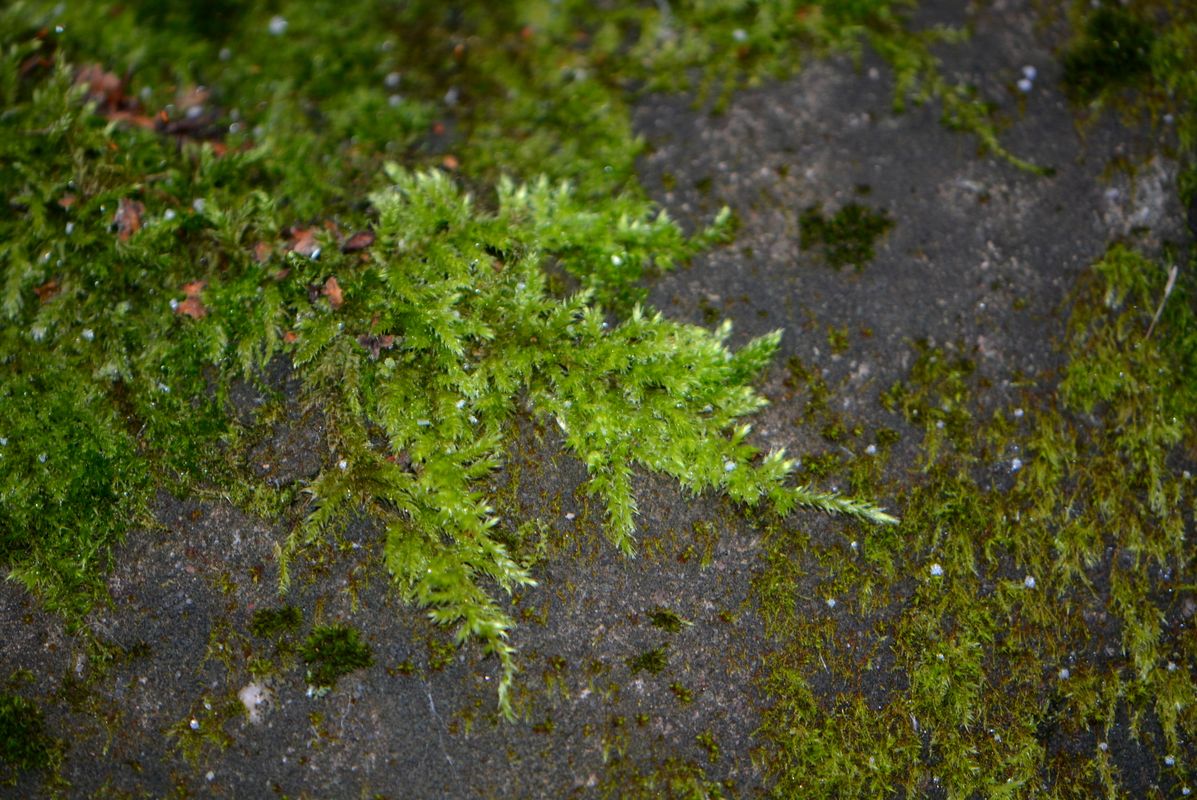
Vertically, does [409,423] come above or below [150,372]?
below

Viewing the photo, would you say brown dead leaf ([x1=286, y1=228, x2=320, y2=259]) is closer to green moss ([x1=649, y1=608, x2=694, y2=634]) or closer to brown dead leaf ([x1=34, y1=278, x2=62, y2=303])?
brown dead leaf ([x1=34, y1=278, x2=62, y2=303])

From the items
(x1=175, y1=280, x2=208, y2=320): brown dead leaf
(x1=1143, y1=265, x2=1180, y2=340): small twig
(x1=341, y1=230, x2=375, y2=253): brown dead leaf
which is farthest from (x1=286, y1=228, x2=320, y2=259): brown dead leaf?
(x1=1143, y1=265, x2=1180, y2=340): small twig

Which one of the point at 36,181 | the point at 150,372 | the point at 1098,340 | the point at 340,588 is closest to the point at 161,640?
the point at 340,588

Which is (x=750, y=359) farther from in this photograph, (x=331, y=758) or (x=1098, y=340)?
(x=331, y=758)

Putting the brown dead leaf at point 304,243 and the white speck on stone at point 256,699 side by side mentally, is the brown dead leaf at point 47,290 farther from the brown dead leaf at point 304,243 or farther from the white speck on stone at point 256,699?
the white speck on stone at point 256,699

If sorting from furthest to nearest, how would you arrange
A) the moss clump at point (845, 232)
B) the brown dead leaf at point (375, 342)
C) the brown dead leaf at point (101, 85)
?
the brown dead leaf at point (101, 85)
the moss clump at point (845, 232)
the brown dead leaf at point (375, 342)

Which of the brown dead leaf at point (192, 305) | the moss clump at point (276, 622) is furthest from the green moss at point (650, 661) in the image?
the brown dead leaf at point (192, 305)
